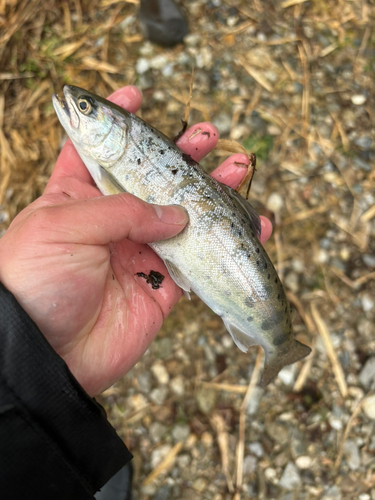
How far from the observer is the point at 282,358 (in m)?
3.29

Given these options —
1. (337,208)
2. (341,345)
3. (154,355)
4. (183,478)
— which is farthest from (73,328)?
(337,208)

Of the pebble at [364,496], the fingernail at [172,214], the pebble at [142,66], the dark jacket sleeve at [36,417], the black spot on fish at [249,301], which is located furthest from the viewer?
the pebble at [142,66]

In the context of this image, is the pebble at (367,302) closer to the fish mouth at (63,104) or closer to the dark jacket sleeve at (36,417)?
the dark jacket sleeve at (36,417)

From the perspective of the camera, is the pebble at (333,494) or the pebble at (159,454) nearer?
the pebble at (333,494)

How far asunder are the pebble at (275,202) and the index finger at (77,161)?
2.22m

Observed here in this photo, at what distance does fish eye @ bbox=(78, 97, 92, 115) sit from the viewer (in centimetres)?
319

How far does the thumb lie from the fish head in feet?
2.29

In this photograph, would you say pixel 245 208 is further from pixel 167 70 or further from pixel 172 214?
pixel 167 70

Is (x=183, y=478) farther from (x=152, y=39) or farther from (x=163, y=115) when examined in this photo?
(x=152, y=39)

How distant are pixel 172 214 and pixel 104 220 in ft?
1.89

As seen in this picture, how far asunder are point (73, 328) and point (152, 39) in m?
4.66

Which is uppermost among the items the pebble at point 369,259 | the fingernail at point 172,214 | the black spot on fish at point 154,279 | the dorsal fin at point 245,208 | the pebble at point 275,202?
the fingernail at point 172,214

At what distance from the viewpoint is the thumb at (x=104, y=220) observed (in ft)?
8.21

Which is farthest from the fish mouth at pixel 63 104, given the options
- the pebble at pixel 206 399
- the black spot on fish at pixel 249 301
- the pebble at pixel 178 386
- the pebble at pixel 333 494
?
the pebble at pixel 333 494
